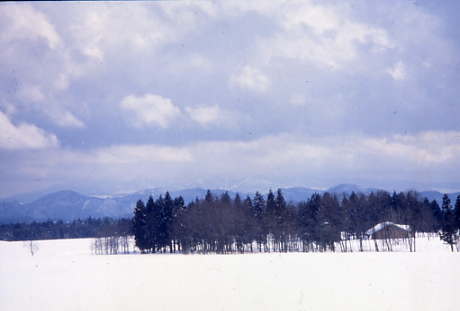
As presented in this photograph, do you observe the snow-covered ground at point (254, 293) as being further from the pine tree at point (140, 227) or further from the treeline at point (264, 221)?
the pine tree at point (140, 227)

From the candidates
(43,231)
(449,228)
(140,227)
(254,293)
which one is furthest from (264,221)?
(43,231)

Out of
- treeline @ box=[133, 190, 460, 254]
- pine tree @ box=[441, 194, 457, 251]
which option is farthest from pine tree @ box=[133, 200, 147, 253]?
pine tree @ box=[441, 194, 457, 251]

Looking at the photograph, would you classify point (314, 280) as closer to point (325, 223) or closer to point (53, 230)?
point (325, 223)

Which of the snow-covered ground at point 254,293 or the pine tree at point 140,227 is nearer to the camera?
the snow-covered ground at point 254,293

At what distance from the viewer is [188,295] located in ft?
59.0

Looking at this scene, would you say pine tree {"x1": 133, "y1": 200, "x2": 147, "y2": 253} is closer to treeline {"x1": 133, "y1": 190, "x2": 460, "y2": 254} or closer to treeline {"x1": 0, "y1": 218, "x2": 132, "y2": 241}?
treeline {"x1": 133, "y1": 190, "x2": 460, "y2": 254}

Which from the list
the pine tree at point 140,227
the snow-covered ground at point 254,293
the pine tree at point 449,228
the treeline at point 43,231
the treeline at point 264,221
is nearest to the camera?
the snow-covered ground at point 254,293

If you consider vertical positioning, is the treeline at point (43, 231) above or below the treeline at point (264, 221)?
below

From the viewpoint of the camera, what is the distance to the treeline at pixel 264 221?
6394 cm

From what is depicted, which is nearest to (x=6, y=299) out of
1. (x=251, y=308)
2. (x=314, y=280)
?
(x=251, y=308)

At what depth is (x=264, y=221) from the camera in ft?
215

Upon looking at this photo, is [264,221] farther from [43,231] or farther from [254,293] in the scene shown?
[43,231]

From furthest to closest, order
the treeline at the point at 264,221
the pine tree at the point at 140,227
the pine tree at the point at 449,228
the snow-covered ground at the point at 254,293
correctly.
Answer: the pine tree at the point at 140,227, the treeline at the point at 264,221, the pine tree at the point at 449,228, the snow-covered ground at the point at 254,293

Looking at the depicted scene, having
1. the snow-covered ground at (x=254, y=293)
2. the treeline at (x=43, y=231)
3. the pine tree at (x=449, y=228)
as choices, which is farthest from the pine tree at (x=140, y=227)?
the treeline at (x=43, y=231)
